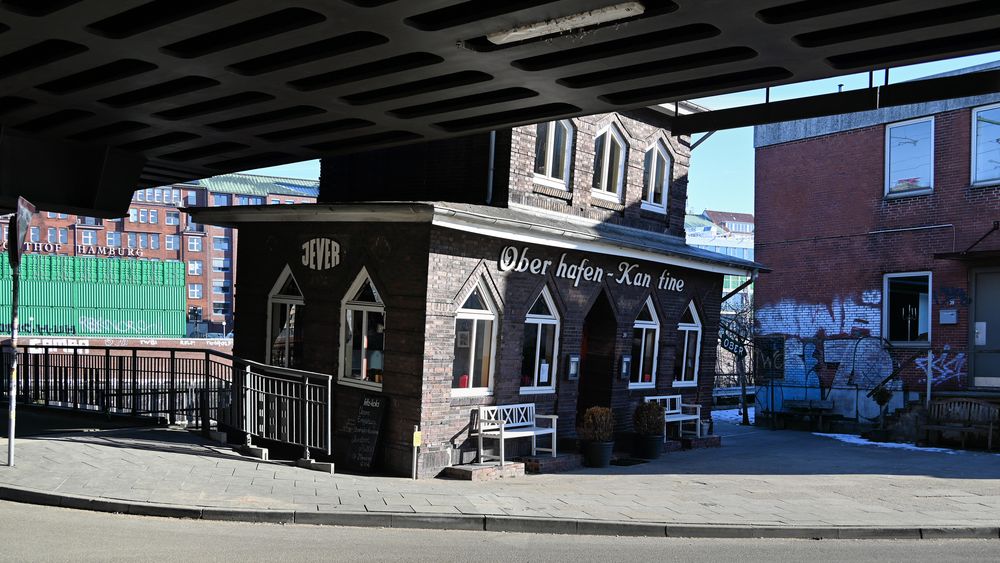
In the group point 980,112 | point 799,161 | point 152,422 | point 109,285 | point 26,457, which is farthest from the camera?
point 109,285

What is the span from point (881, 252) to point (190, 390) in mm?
17358

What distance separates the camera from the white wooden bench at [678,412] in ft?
62.8

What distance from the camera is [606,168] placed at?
18.5 m

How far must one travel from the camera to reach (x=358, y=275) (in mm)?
14914

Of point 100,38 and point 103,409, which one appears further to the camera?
point 103,409

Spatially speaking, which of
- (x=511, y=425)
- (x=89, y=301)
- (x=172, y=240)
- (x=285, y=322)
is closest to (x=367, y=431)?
(x=511, y=425)

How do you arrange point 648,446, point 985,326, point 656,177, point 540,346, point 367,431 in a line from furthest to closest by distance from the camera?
point 985,326 → point 656,177 → point 648,446 → point 540,346 → point 367,431

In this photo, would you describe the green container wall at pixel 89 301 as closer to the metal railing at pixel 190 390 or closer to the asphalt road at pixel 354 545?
the metal railing at pixel 190 390

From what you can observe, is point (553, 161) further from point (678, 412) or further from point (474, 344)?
point (678, 412)

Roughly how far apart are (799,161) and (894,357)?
616cm

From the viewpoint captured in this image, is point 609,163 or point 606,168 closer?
point 606,168

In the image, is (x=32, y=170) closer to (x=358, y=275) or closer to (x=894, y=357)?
(x=358, y=275)

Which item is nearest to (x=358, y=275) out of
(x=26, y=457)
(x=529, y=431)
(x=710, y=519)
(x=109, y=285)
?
(x=529, y=431)

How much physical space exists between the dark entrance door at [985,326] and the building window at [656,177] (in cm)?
810
